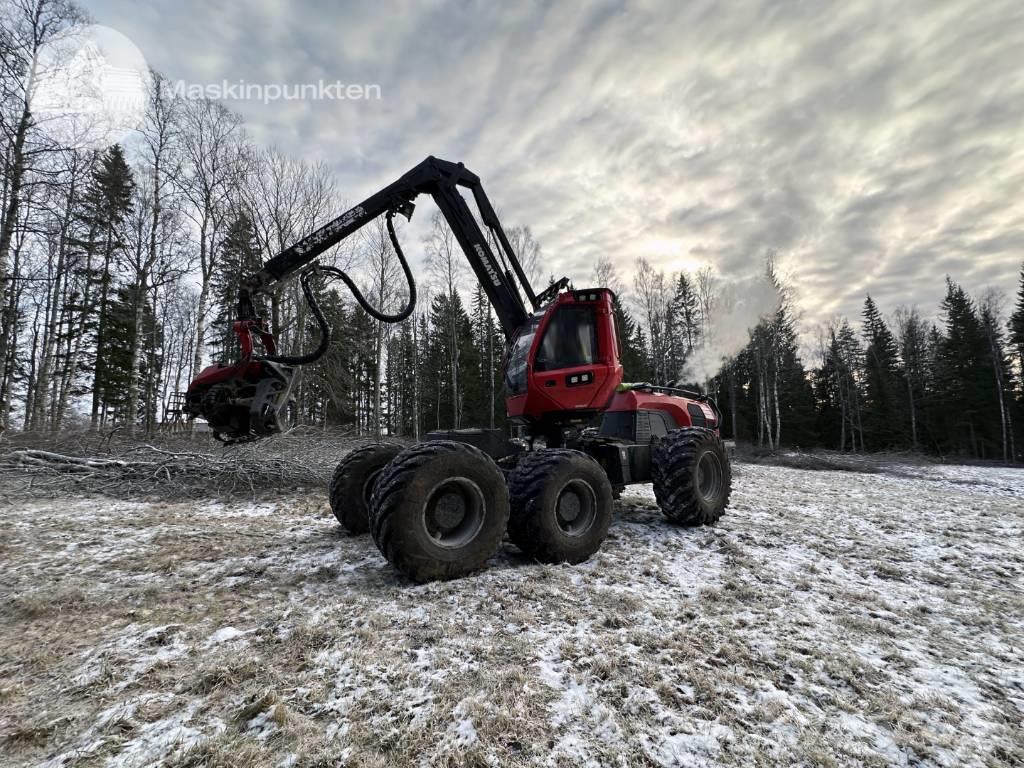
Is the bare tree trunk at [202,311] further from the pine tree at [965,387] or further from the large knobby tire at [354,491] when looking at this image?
the pine tree at [965,387]

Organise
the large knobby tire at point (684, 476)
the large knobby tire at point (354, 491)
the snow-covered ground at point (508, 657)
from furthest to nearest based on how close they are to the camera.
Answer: the large knobby tire at point (684, 476) → the large knobby tire at point (354, 491) → the snow-covered ground at point (508, 657)

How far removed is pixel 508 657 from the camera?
2500 mm

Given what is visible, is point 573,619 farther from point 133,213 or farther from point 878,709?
point 133,213

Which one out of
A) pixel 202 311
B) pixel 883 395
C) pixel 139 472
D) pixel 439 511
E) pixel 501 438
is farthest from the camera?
pixel 883 395

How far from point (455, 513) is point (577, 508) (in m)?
A: 1.27

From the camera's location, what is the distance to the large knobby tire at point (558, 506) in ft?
13.2

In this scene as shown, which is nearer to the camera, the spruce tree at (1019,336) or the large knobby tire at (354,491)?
the large knobby tire at (354,491)

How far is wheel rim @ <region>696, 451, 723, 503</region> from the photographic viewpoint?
19.6 ft

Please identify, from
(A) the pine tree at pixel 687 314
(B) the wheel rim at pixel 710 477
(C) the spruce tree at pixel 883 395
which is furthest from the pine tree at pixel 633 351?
(B) the wheel rim at pixel 710 477

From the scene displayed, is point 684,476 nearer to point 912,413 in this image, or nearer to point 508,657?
point 508,657

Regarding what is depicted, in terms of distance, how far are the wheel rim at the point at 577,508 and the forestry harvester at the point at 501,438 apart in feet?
0.04

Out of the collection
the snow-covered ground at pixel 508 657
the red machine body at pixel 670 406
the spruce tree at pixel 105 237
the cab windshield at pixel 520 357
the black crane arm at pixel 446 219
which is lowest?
the snow-covered ground at pixel 508 657

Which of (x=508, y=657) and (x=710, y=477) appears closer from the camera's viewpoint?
(x=508, y=657)

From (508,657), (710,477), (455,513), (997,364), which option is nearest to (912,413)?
(997,364)
